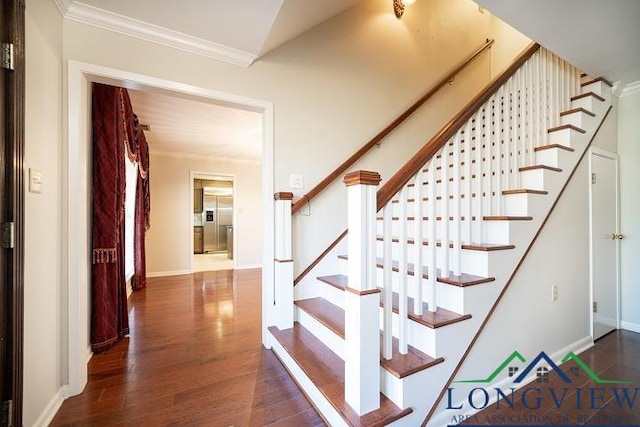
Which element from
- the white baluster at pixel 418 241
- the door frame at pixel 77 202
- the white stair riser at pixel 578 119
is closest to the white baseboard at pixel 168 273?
the door frame at pixel 77 202

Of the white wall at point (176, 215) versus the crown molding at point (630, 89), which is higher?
the crown molding at point (630, 89)

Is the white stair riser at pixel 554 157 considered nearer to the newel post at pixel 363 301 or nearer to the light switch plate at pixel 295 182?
the newel post at pixel 363 301

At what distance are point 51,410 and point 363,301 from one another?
179 cm

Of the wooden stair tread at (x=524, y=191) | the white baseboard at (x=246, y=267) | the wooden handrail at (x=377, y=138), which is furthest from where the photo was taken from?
the white baseboard at (x=246, y=267)

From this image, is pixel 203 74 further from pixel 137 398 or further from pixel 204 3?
pixel 137 398

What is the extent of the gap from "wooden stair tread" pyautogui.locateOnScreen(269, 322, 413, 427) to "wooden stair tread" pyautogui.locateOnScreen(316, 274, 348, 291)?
395 mm

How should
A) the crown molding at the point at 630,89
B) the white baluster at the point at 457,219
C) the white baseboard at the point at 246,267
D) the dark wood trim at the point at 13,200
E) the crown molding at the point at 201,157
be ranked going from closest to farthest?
the dark wood trim at the point at 13,200 < the white baluster at the point at 457,219 < the crown molding at the point at 630,89 < the crown molding at the point at 201,157 < the white baseboard at the point at 246,267

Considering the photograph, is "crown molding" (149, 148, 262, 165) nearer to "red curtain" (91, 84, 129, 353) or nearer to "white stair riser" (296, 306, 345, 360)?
"red curtain" (91, 84, 129, 353)

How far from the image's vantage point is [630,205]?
2619mm

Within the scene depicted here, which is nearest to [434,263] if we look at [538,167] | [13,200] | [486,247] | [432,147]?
[486,247]

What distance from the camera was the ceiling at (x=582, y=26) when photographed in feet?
5.18

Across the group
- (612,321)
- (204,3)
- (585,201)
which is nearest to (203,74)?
(204,3)

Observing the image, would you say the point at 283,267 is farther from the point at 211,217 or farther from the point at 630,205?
the point at 211,217

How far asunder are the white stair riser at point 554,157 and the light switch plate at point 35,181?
3.22 meters
